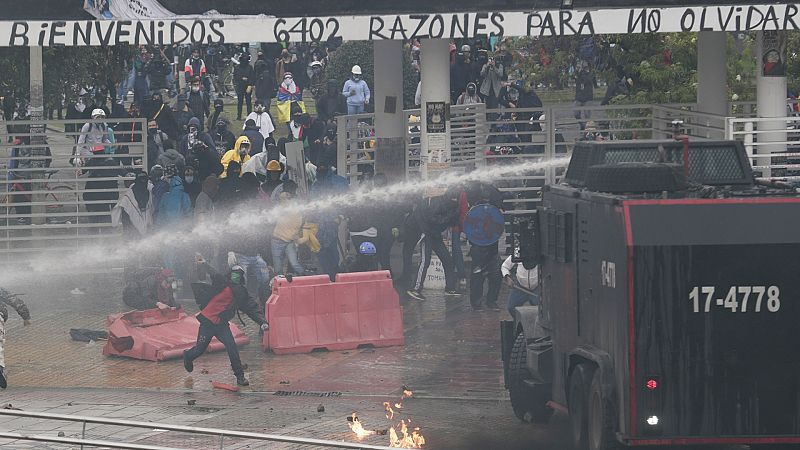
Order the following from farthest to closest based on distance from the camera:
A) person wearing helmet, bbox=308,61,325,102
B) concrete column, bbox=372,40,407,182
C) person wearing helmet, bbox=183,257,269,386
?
1. person wearing helmet, bbox=308,61,325,102
2. concrete column, bbox=372,40,407,182
3. person wearing helmet, bbox=183,257,269,386

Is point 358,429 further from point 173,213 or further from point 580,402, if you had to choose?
point 173,213

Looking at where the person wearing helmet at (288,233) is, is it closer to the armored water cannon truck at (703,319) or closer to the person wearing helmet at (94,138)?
the person wearing helmet at (94,138)

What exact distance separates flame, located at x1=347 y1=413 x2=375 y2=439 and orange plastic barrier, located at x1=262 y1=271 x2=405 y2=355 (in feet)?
13.9

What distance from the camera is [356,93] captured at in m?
37.6

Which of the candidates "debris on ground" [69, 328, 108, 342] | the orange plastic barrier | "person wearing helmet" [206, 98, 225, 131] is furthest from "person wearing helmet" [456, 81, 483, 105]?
"debris on ground" [69, 328, 108, 342]

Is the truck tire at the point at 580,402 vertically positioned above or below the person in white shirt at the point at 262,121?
below

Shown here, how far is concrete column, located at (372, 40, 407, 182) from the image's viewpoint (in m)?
27.1

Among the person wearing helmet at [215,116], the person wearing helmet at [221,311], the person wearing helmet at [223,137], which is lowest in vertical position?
the person wearing helmet at [221,311]

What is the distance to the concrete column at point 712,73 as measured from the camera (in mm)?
27344

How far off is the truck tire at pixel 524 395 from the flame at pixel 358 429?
1.58 meters

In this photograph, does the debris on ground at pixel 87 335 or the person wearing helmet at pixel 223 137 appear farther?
the person wearing helmet at pixel 223 137

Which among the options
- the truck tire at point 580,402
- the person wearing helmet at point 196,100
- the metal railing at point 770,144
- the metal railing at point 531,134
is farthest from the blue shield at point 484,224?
the person wearing helmet at point 196,100

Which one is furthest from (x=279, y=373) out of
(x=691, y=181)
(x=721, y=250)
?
(x=721, y=250)

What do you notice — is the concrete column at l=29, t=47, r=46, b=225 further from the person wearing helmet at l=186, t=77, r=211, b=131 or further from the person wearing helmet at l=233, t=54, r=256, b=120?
the person wearing helmet at l=233, t=54, r=256, b=120
